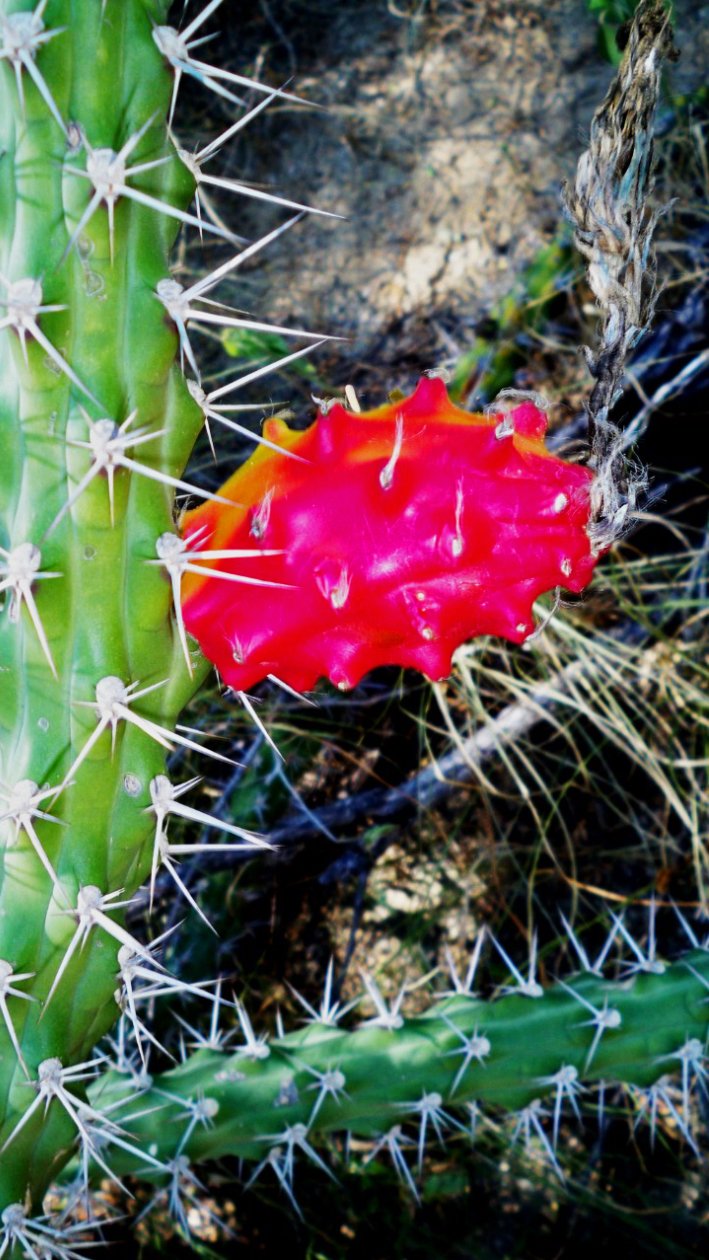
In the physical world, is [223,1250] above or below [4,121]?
below

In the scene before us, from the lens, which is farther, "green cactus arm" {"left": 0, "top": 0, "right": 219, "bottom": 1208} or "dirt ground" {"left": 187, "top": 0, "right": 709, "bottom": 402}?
"dirt ground" {"left": 187, "top": 0, "right": 709, "bottom": 402}

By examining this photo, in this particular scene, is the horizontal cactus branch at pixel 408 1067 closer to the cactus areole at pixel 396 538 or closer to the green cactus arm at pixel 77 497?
the green cactus arm at pixel 77 497

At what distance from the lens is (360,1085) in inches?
52.0

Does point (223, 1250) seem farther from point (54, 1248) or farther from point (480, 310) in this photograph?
point (480, 310)

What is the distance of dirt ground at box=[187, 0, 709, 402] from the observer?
82.1 inches

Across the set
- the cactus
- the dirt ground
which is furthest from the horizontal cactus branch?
the dirt ground

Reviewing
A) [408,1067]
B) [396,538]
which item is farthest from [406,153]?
[408,1067]

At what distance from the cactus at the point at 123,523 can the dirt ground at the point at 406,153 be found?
1253 mm

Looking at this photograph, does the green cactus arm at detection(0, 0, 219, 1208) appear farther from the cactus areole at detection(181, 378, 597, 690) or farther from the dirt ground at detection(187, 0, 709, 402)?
the dirt ground at detection(187, 0, 709, 402)

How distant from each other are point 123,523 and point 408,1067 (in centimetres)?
83

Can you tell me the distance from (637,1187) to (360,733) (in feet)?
2.97

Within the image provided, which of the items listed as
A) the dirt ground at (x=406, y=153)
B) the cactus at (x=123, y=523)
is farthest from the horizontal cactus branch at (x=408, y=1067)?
the dirt ground at (x=406, y=153)

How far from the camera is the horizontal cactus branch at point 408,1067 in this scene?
51.3 inches

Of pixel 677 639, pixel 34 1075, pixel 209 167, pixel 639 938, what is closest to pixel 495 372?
pixel 677 639
